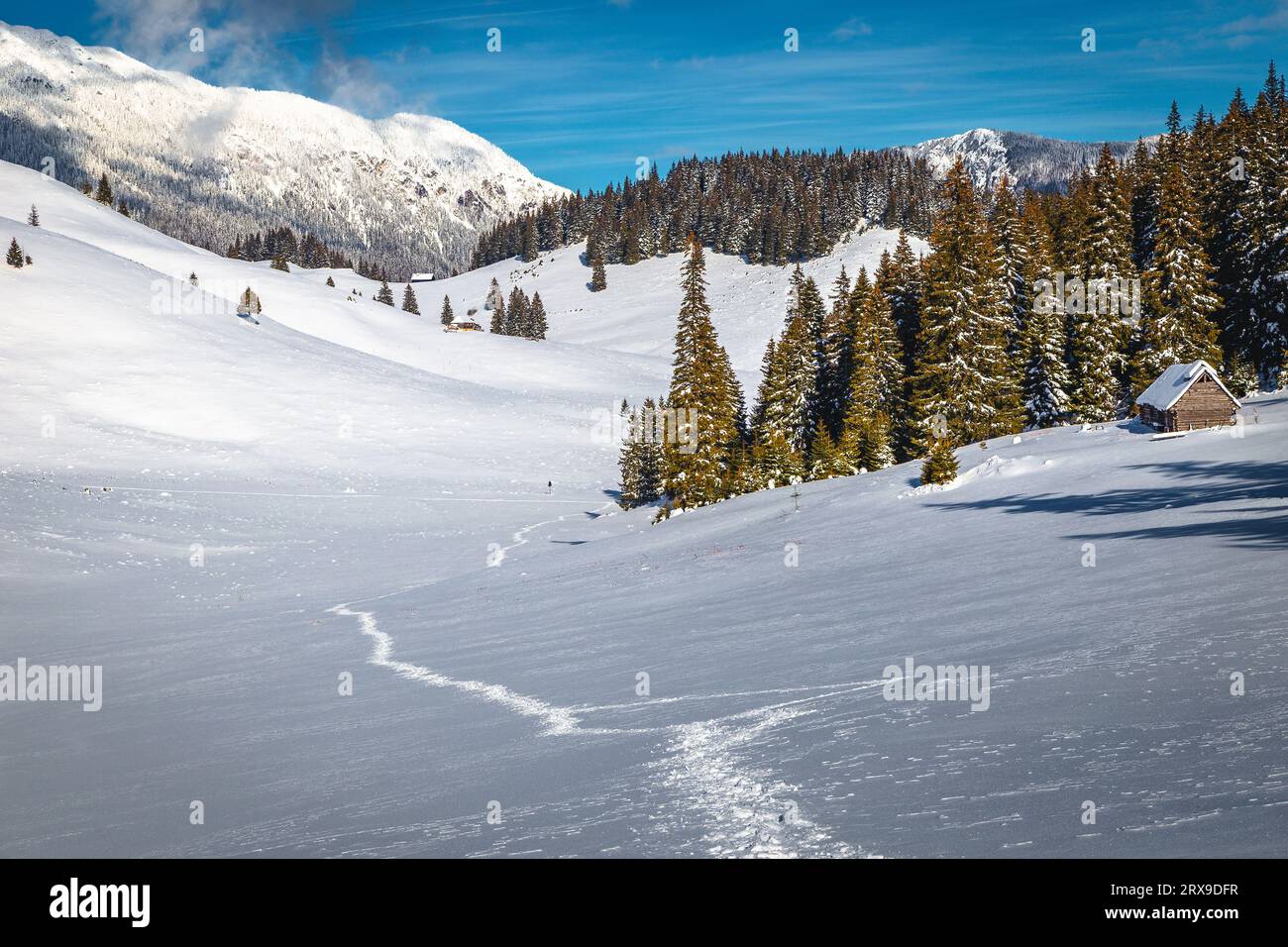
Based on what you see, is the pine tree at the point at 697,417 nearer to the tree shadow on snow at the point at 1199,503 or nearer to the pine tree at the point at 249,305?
the tree shadow on snow at the point at 1199,503

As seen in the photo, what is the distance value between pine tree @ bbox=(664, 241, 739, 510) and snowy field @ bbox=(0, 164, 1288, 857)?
15.0 ft

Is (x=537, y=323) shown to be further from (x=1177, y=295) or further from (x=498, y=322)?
(x=1177, y=295)

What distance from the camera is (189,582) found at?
3362 centimetres

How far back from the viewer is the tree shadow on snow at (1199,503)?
1719cm

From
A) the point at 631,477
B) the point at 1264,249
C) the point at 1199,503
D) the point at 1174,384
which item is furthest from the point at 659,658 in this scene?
the point at 1264,249

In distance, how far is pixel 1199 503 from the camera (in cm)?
2119

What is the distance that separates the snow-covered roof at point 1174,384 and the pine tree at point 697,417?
20.3 m

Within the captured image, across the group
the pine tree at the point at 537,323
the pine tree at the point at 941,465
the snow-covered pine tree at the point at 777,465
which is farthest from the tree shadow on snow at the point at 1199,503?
the pine tree at the point at 537,323

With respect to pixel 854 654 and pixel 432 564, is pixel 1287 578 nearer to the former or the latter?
pixel 854 654

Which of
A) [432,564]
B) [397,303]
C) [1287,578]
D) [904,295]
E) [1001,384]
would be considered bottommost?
[432,564]

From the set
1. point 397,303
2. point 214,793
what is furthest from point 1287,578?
point 397,303

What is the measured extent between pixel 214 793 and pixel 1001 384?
45247 mm

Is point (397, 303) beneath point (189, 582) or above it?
above
